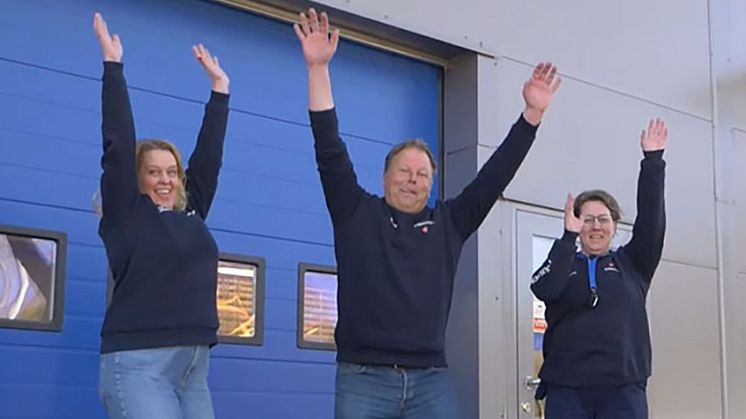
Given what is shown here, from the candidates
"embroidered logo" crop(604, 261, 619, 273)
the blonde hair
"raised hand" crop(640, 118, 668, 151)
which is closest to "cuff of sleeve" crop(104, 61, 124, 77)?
the blonde hair

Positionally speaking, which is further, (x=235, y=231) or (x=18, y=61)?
(x=235, y=231)

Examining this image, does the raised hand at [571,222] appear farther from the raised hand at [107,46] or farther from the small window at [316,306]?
the raised hand at [107,46]

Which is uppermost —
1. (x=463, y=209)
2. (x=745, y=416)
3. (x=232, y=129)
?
(x=232, y=129)

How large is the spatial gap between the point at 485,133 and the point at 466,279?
0.72 meters

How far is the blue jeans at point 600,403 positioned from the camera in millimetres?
4152

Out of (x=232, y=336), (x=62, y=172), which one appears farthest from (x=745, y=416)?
(x=62, y=172)

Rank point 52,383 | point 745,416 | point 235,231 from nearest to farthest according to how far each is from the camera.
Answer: point 52,383, point 235,231, point 745,416

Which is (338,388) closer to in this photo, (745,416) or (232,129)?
(232,129)

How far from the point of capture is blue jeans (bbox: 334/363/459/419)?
3389 millimetres

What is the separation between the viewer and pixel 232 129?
4.71 meters

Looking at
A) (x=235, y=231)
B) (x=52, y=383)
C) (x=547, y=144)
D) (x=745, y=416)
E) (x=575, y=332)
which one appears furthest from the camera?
(x=745, y=416)

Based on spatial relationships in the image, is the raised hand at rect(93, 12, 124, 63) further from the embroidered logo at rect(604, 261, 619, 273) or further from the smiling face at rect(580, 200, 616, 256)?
the embroidered logo at rect(604, 261, 619, 273)

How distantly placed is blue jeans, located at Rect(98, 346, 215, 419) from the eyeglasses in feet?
5.63

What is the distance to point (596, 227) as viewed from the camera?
172 inches
